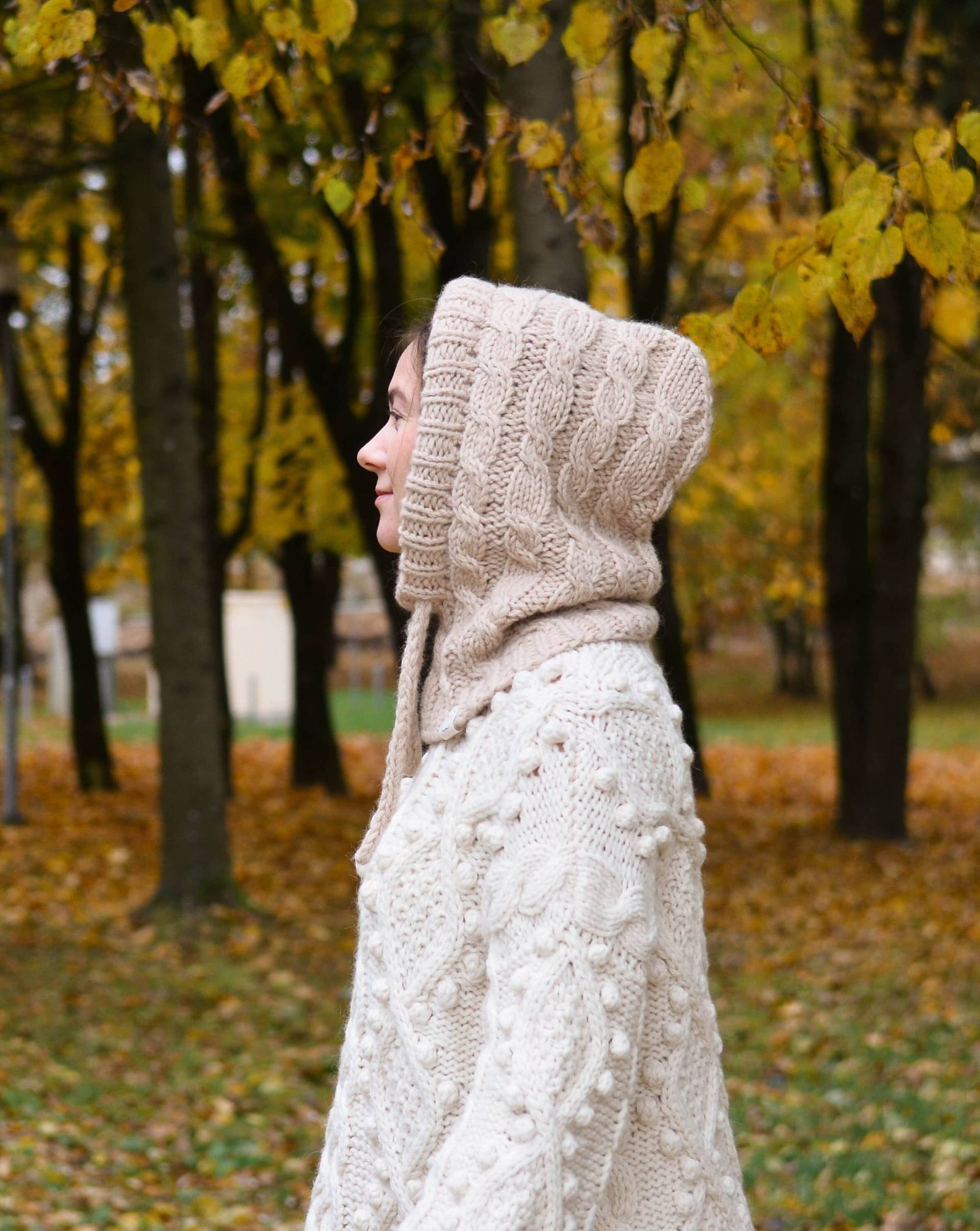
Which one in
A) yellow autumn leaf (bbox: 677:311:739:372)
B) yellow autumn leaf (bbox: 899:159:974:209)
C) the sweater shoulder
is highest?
yellow autumn leaf (bbox: 899:159:974:209)

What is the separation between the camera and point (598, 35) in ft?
12.3

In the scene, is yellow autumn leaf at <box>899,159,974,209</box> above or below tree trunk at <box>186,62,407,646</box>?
below

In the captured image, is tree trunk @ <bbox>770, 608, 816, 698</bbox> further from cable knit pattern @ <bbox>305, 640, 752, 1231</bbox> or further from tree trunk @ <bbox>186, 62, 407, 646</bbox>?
cable knit pattern @ <bbox>305, 640, 752, 1231</bbox>

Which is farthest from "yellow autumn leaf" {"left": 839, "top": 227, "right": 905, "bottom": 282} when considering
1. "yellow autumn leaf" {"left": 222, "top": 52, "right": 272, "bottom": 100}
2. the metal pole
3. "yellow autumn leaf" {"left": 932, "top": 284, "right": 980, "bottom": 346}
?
Result: "yellow autumn leaf" {"left": 932, "top": 284, "right": 980, "bottom": 346}

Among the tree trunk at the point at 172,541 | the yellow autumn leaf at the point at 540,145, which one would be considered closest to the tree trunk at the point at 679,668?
the tree trunk at the point at 172,541

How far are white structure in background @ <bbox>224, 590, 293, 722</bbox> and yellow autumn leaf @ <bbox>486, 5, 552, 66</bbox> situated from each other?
23.6 meters

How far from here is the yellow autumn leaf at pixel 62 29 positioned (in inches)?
139

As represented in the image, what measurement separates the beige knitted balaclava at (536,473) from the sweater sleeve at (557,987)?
0.60 feet

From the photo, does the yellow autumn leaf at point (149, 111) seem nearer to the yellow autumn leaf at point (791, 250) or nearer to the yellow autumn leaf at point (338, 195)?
the yellow autumn leaf at point (338, 195)

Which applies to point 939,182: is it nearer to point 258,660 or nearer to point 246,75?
point 246,75

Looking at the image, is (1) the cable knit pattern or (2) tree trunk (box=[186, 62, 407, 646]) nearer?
(1) the cable knit pattern

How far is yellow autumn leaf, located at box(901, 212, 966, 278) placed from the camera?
3230 mm

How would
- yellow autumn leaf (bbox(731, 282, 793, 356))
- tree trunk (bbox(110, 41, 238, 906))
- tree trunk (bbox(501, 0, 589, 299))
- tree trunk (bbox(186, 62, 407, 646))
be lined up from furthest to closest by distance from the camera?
tree trunk (bbox(186, 62, 407, 646)), tree trunk (bbox(110, 41, 238, 906)), tree trunk (bbox(501, 0, 589, 299)), yellow autumn leaf (bbox(731, 282, 793, 356))

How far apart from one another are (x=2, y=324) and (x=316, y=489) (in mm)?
2849
